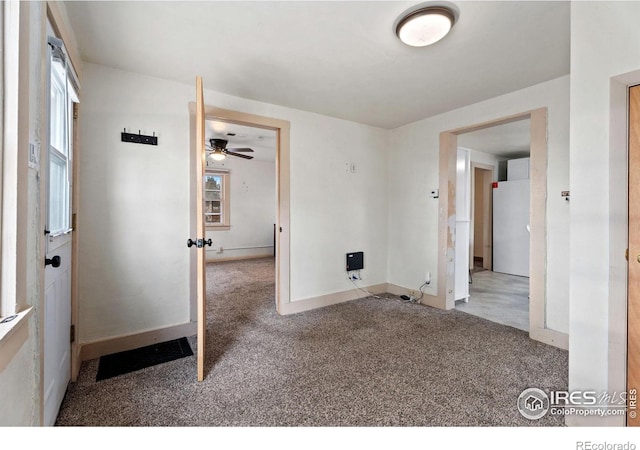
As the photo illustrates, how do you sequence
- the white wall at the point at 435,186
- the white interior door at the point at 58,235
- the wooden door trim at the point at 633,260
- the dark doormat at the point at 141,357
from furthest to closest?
the white wall at the point at 435,186 → the dark doormat at the point at 141,357 → the white interior door at the point at 58,235 → the wooden door trim at the point at 633,260

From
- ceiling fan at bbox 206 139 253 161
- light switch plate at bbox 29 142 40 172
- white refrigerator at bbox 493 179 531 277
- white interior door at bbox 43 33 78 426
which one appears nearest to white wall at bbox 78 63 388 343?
white interior door at bbox 43 33 78 426

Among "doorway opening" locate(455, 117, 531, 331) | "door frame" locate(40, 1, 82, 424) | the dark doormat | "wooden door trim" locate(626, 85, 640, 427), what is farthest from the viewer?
"doorway opening" locate(455, 117, 531, 331)

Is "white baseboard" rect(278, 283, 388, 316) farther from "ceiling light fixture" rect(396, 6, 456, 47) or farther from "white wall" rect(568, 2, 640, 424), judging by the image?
"ceiling light fixture" rect(396, 6, 456, 47)

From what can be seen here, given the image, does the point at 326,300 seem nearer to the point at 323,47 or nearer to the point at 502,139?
the point at 323,47

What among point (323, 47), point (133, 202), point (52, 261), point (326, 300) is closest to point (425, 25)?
point (323, 47)

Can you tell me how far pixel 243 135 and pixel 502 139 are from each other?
14.0ft

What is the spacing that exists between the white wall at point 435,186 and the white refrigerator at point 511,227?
2.76m

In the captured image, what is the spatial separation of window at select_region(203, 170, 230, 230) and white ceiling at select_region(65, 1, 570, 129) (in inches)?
164

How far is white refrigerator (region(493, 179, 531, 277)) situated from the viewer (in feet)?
16.4

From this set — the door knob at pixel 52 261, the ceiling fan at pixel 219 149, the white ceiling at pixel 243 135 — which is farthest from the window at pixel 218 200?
the door knob at pixel 52 261

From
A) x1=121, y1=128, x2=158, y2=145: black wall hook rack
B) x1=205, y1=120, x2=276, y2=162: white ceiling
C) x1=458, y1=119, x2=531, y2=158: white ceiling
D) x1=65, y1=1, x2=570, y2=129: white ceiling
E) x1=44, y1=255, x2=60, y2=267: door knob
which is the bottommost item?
x1=44, y1=255, x2=60, y2=267: door knob

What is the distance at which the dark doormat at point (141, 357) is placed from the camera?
1.94 m

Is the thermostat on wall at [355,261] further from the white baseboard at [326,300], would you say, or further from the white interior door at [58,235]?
the white interior door at [58,235]
